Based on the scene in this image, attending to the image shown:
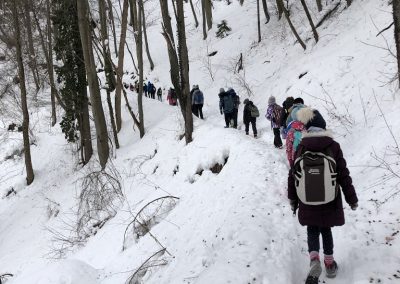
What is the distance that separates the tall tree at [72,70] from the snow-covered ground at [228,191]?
4.60 feet

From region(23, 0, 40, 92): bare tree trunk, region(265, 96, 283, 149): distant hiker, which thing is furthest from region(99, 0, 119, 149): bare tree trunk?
region(265, 96, 283, 149): distant hiker

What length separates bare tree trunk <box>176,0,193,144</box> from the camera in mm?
10836

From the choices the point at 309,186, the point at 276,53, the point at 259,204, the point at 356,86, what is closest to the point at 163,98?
the point at 276,53

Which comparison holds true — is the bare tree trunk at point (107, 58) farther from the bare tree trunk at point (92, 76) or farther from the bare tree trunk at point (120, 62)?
the bare tree trunk at point (92, 76)

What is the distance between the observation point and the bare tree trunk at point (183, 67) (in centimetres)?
1084

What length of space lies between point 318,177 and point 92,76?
11.8 metres

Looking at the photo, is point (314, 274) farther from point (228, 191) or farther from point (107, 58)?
point (107, 58)

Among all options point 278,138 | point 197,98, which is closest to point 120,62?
point 197,98

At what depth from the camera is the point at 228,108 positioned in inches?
547

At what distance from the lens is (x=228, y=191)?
6.96 metres

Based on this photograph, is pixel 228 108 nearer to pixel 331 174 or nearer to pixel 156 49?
pixel 331 174

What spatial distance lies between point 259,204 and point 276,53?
20.2 metres

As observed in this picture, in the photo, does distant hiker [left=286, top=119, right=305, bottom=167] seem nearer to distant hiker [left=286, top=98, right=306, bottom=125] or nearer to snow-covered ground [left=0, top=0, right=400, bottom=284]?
distant hiker [left=286, top=98, right=306, bottom=125]

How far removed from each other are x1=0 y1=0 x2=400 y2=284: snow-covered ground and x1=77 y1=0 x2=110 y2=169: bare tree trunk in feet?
2.67
